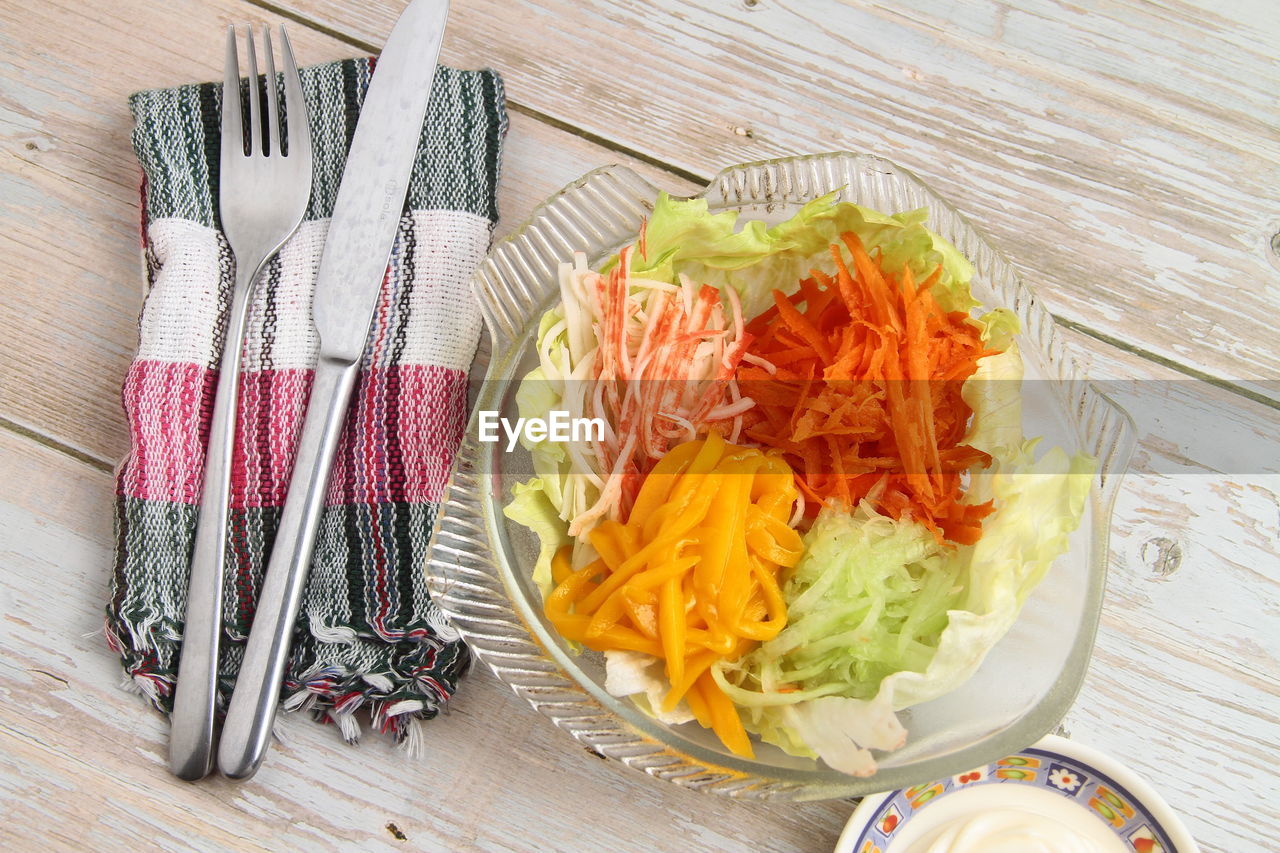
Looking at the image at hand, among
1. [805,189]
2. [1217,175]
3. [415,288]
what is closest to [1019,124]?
[1217,175]

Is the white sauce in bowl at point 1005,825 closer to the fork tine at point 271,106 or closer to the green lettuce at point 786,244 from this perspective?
the green lettuce at point 786,244

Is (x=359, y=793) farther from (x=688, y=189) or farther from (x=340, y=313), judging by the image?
(x=688, y=189)

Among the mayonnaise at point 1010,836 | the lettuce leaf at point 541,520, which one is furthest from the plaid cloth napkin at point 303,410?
the mayonnaise at point 1010,836

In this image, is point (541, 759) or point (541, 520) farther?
point (541, 759)

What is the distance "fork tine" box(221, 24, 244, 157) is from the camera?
1.48 metres

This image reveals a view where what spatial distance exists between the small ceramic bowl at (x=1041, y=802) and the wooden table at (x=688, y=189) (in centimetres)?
8

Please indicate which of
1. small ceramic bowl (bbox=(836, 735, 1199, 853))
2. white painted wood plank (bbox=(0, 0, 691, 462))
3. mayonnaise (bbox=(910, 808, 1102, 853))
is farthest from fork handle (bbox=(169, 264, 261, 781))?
mayonnaise (bbox=(910, 808, 1102, 853))

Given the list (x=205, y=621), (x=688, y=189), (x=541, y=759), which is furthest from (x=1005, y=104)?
(x=205, y=621)

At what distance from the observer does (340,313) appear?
4.69ft

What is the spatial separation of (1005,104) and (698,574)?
103 cm

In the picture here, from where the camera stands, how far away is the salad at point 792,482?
1.14m

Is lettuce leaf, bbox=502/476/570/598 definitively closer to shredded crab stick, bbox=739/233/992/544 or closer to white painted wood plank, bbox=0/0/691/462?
shredded crab stick, bbox=739/233/992/544

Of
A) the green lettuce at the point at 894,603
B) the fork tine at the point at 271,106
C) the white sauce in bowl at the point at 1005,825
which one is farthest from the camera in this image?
the fork tine at the point at 271,106
